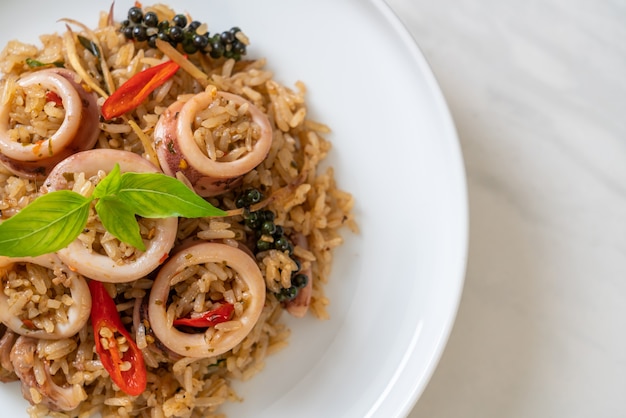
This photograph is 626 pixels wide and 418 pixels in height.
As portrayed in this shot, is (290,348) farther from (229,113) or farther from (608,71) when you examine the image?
(608,71)

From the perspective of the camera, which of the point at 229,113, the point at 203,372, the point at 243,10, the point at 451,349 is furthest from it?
the point at 451,349

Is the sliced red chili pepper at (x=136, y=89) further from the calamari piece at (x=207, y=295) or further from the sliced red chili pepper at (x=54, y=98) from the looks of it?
the calamari piece at (x=207, y=295)

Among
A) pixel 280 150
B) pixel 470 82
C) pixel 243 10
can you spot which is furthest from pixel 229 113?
pixel 470 82

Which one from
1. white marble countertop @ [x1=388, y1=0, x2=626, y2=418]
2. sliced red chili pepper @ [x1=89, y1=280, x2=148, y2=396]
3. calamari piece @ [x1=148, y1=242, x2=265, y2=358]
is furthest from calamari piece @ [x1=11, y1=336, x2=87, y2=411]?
white marble countertop @ [x1=388, y1=0, x2=626, y2=418]

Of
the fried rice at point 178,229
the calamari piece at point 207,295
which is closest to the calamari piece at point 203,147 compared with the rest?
the fried rice at point 178,229

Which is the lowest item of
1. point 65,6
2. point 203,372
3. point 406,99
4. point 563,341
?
point 203,372

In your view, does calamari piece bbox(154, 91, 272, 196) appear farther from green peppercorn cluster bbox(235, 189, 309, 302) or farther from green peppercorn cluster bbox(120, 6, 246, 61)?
green peppercorn cluster bbox(120, 6, 246, 61)

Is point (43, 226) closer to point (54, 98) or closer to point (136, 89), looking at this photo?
point (54, 98)
